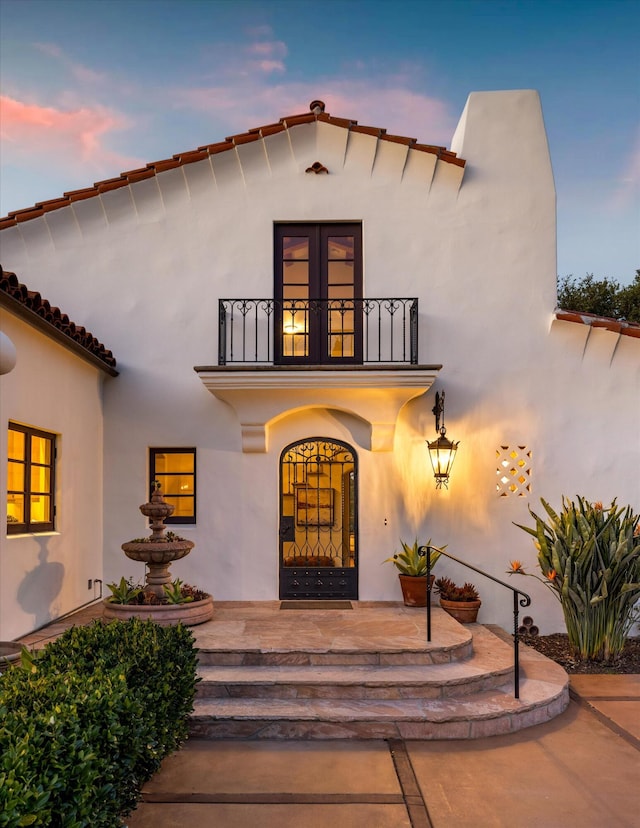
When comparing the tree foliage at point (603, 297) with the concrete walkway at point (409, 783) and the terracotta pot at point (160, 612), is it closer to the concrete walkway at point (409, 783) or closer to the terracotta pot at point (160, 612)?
the concrete walkway at point (409, 783)

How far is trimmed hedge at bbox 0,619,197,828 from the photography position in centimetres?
237

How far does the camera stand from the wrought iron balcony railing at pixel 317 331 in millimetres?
8320

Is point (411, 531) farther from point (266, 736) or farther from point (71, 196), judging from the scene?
point (71, 196)

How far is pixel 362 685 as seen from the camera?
5.35 meters

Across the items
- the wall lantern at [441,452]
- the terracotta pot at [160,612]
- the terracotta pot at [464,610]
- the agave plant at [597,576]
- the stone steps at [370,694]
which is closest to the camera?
the stone steps at [370,694]

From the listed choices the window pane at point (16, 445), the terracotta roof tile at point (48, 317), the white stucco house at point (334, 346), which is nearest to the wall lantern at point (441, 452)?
the white stucco house at point (334, 346)

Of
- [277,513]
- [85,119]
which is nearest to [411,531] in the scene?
[277,513]

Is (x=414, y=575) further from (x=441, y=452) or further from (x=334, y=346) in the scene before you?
(x=334, y=346)

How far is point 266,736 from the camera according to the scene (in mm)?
4965

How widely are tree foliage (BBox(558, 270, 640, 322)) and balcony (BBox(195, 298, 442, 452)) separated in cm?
918

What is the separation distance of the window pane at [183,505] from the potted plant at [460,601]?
3351mm

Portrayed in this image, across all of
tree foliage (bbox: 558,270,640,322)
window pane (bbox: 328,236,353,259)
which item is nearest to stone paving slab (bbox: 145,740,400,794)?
window pane (bbox: 328,236,353,259)

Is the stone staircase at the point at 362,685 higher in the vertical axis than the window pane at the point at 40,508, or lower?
lower

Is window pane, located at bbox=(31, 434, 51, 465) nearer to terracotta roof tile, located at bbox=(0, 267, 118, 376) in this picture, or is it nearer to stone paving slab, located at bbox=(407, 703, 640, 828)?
terracotta roof tile, located at bbox=(0, 267, 118, 376)
